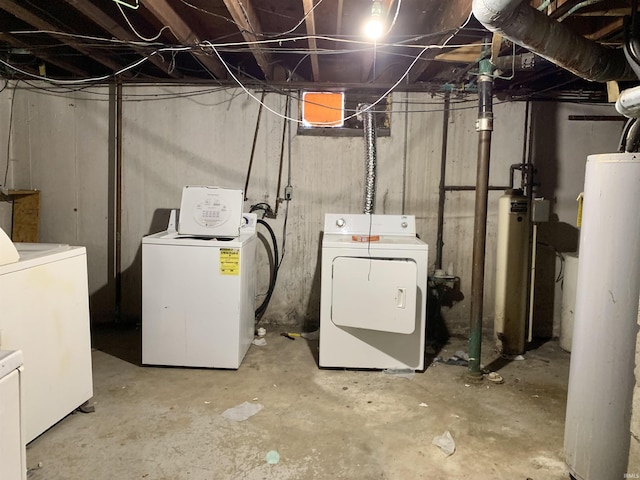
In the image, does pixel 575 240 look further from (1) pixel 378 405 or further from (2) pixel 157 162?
(2) pixel 157 162

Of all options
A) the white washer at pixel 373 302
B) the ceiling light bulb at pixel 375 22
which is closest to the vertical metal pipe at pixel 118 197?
the white washer at pixel 373 302

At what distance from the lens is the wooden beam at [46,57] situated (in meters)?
2.73

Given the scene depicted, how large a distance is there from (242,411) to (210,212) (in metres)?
1.41

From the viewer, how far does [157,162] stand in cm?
357

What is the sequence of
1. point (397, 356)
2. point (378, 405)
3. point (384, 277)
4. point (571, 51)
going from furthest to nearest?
1. point (397, 356)
2. point (384, 277)
3. point (378, 405)
4. point (571, 51)

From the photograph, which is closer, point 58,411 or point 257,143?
point 58,411

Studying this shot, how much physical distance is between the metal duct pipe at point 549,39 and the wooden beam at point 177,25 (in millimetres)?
1558

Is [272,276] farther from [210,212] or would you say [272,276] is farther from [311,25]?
[311,25]

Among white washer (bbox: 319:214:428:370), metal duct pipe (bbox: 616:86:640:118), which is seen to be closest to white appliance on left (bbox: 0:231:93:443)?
white washer (bbox: 319:214:428:370)

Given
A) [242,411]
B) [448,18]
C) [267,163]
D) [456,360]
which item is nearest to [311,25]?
[448,18]

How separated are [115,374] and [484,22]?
2790 millimetres

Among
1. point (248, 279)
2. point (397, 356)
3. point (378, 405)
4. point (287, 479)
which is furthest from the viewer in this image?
point (248, 279)

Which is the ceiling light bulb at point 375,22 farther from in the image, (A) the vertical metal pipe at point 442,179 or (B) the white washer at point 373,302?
(A) the vertical metal pipe at point 442,179

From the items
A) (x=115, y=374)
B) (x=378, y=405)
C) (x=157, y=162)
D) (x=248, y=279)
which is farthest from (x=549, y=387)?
(x=157, y=162)
